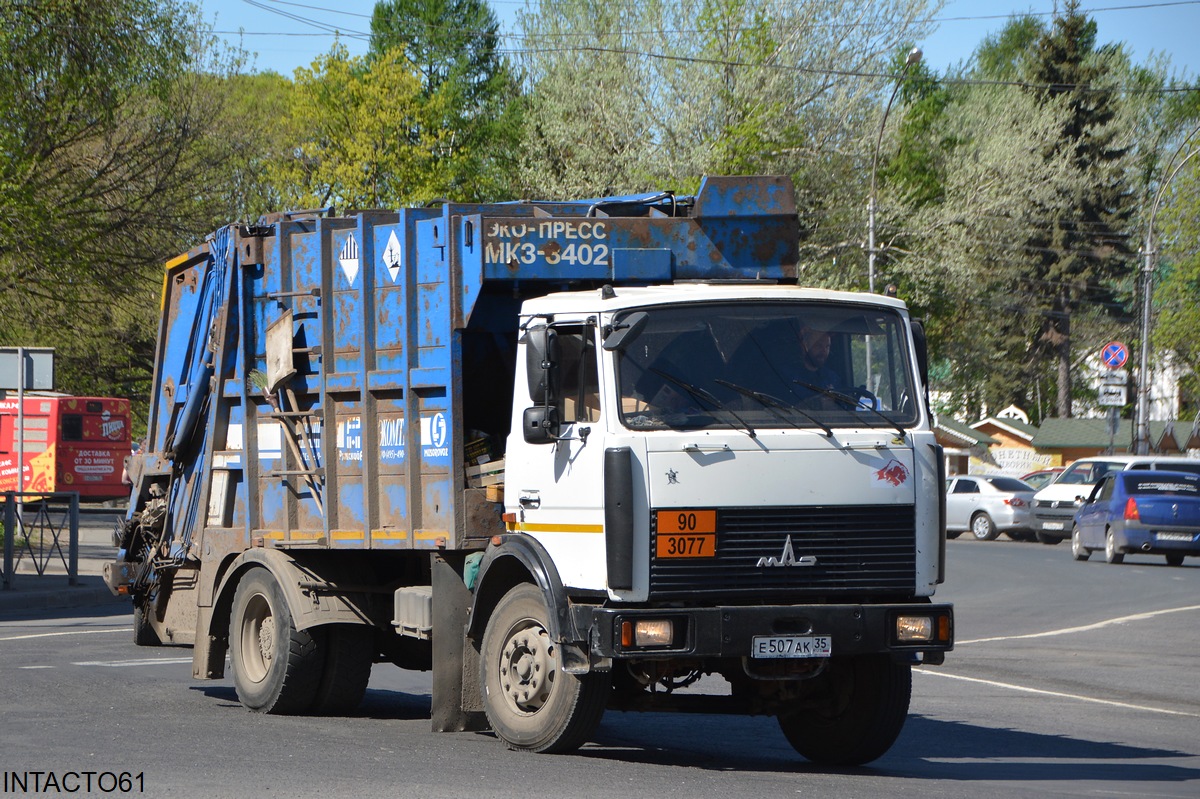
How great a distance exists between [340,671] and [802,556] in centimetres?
377

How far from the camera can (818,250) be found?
4388cm

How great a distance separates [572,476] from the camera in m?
8.32

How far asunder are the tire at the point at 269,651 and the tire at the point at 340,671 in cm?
6

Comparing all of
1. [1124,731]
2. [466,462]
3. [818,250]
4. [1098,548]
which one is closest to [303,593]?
[466,462]

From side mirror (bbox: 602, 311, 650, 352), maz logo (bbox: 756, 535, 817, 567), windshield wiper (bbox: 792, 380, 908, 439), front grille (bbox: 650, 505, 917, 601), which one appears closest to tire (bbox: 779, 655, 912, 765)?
front grille (bbox: 650, 505, 917, 601)

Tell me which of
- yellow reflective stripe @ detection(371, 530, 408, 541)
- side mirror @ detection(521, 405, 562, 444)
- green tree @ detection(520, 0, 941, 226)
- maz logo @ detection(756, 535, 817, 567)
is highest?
green tree @ detection(520, 0, 941, 226)

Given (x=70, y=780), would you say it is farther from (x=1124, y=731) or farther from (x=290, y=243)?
(x=1124, y=731)

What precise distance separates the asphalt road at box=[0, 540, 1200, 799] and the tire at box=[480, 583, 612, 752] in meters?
0.15

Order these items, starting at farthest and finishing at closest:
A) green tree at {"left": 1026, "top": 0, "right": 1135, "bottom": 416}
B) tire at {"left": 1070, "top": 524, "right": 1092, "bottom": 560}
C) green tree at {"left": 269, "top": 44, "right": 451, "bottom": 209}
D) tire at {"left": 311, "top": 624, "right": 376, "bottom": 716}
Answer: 1. green tree at {"left": 1026, "top": 0, "right": 1135, "bottom": 416}
2. green tree at {"left": 269, "top": 44, "right": 451, "bottom": 209}
3. tire at {"left": 1070, "top": 524, "right": 1092, "bottom": 560}
4. tire at {"left": 311, "top": 624, "right": 376, "bottom": 716}

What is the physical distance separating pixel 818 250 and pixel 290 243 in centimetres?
3428

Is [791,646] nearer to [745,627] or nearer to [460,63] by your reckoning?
[745,627]

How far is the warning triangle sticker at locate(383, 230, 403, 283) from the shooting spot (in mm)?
9664

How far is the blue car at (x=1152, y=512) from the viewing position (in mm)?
27922

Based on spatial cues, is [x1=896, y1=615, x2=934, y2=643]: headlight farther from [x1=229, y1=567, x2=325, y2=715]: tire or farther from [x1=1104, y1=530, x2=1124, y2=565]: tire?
[x1=1104, y1=530, x2=1124, y2=565]: tire
